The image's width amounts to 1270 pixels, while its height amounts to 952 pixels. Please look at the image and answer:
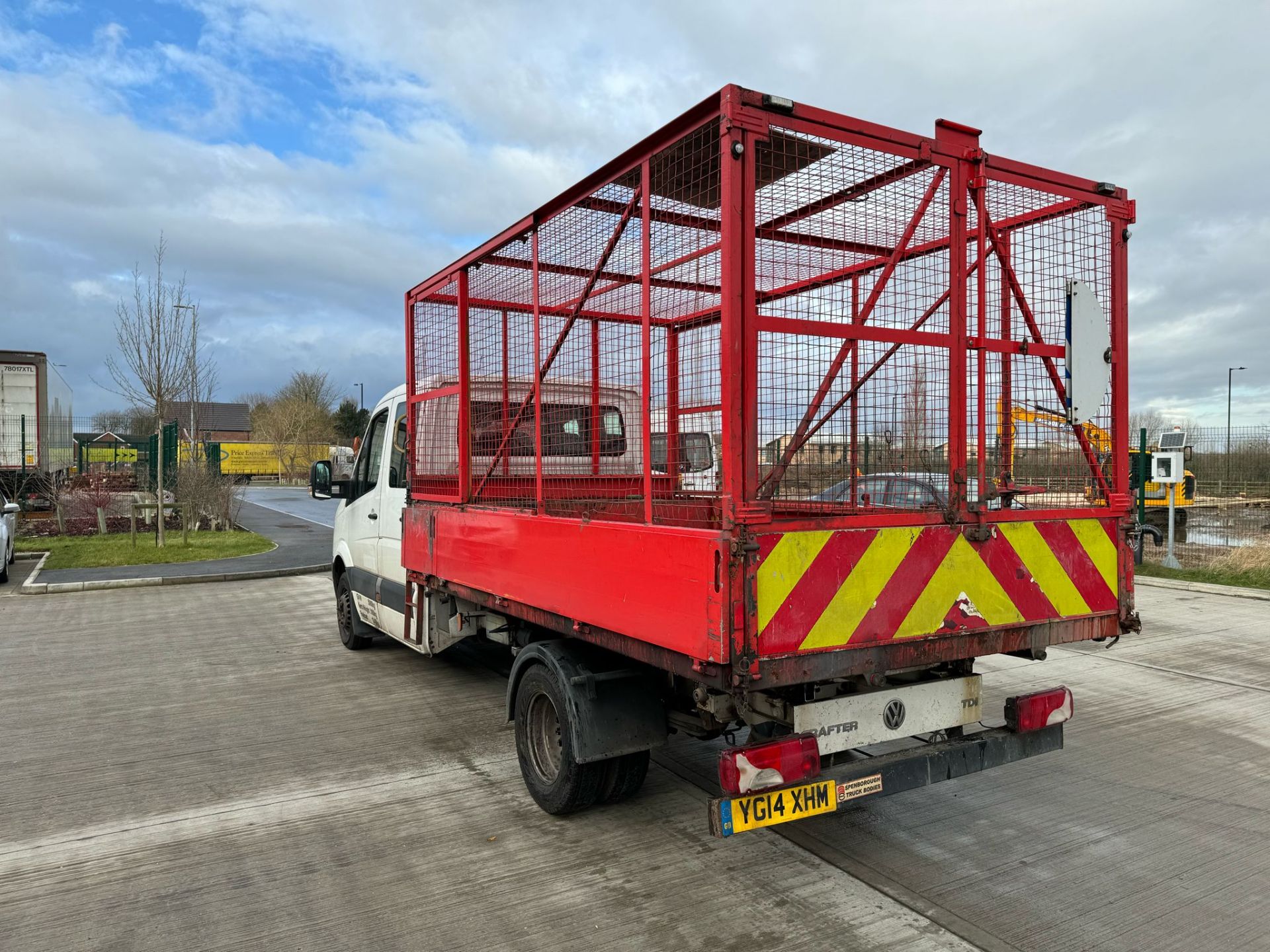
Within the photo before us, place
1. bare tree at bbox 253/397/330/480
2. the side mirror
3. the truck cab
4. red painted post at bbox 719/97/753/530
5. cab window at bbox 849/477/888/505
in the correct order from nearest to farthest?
1. red painted post at bbox 719/97/753/530
2. cab window at bbox 849/477/888/505
3. the truck cab
4. the side mirror
5. bare tree at bbox 253/397/330/480

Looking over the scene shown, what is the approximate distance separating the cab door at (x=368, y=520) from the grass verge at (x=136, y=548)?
26.9ft

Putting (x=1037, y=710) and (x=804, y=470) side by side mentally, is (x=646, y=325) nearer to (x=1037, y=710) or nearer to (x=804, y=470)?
(x=804, y=470)

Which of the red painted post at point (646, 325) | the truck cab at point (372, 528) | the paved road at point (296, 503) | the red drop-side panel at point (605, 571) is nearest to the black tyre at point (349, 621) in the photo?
the truck cab at point (372, 528)

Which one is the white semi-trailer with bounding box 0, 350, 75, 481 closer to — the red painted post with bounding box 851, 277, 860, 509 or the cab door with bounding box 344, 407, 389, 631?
the cab door with bounding box 344, 407, 389, 631

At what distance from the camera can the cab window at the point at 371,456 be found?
6.96 meters

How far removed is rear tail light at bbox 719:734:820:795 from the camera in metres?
3.02

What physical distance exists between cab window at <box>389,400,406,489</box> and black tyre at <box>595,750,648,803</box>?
318cm

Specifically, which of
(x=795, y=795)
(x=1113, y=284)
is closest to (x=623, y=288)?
(x=1113, y=284)

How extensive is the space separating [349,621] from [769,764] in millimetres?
5863

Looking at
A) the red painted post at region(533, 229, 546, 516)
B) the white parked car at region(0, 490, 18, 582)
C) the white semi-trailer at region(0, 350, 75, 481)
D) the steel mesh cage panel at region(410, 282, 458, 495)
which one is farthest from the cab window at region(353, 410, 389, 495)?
the white semi-trailer at region(0, 350, 75, 481)

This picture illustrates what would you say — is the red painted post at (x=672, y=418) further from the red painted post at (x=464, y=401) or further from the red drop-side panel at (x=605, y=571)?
the red painted post at (x=464, y=401)

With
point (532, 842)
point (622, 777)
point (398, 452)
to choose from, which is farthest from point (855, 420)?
point (398, 452)

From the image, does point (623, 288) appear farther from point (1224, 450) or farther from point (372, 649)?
point (1224, 450)

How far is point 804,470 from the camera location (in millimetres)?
3789
